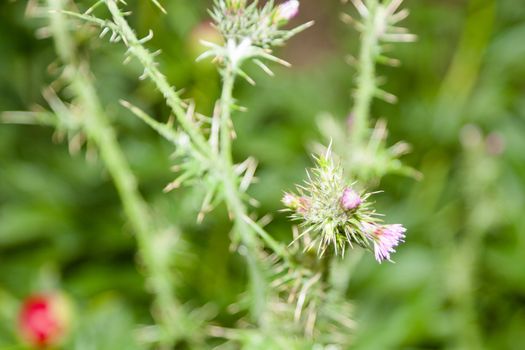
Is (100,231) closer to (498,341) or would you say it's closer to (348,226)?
(498,341)

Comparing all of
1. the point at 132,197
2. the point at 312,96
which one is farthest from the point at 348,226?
the point at 312,96

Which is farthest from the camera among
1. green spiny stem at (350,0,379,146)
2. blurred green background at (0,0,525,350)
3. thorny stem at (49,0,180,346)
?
blurred green background at (0,0,525,350)

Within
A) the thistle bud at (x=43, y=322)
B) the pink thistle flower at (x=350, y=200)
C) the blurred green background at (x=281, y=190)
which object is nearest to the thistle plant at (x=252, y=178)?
the pink thistle flower at (x=350, y=200)

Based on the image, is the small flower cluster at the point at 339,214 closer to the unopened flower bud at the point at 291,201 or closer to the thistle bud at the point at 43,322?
the unopened flower bud at the point at 291,201

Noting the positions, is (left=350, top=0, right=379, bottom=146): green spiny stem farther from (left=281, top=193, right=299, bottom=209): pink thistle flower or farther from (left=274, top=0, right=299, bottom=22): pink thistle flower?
(left=281, top=193, right=299, bottom=209): pink thistle flower

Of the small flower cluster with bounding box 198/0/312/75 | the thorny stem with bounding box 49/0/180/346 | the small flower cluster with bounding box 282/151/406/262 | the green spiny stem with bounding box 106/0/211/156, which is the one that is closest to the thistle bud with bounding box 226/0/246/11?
the small flower cluster with bounding box 198/0/312/75

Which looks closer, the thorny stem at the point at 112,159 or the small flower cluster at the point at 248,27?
the small flower cluster at the point at 248,27

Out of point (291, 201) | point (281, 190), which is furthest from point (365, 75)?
point (281, 190)
